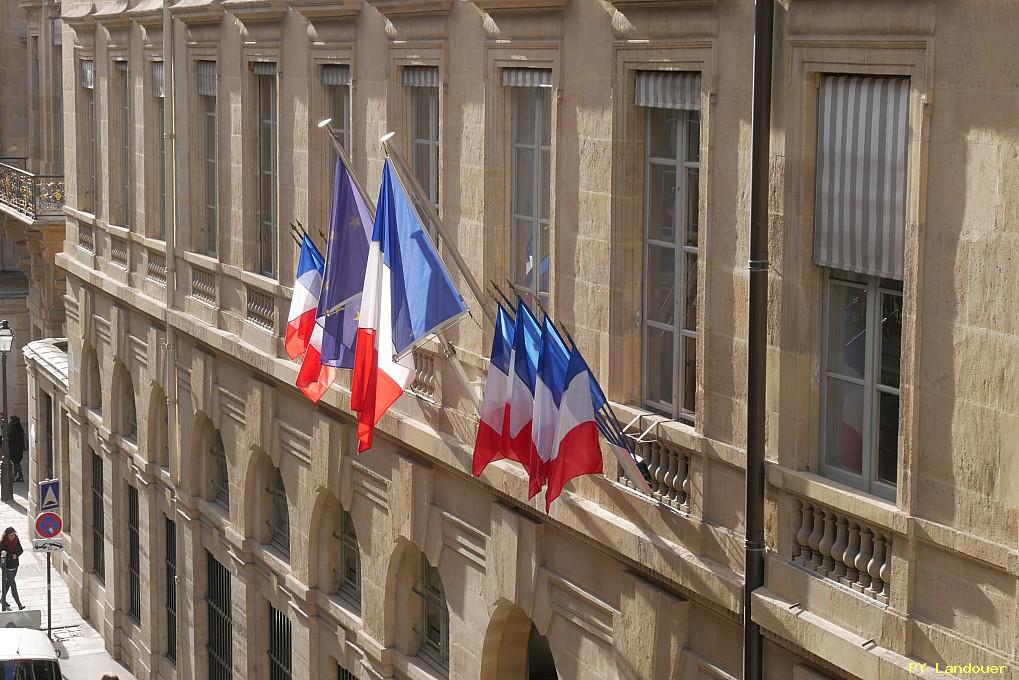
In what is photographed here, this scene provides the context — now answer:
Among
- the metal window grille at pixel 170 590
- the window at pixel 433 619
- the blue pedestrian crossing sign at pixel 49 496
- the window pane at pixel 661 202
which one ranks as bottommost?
the metal window grille at pixel 170 590

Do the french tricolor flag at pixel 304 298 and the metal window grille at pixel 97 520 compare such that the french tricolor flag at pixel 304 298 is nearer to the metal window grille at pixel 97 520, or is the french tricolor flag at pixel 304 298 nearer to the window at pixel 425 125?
the window at pixel 425 125

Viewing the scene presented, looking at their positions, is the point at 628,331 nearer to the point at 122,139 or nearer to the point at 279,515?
the point at 279,515

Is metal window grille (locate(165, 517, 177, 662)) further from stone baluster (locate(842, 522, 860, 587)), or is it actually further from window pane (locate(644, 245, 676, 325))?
stone baluster (locate(842, 522, 860, 587))

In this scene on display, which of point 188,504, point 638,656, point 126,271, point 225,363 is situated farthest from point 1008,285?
point 126,271

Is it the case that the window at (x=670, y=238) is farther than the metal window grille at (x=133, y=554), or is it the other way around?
the metal window grille at (x=133, y=554)

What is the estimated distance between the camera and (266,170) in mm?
20594

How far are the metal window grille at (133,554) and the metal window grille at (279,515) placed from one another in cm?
652

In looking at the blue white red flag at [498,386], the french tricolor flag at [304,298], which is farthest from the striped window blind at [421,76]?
the blue white red flag at [498,386]

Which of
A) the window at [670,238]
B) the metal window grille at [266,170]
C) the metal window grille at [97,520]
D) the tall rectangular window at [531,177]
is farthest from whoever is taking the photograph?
the metal window grille at [97,520]

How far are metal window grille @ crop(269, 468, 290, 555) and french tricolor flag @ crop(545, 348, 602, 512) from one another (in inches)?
378

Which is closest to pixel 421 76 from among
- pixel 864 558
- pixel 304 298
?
pixel 304 298

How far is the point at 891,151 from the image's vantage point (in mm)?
9992

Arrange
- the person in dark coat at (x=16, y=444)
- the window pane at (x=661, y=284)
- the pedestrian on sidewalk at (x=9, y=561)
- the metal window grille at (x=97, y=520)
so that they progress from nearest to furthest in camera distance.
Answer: the window pane at (x=661, y=284) < the metal window grille at (x=97, y=520) < the pedestrian on sidewalk at (x=9, y=561) < the person in dark coat at (x=16, y=444)

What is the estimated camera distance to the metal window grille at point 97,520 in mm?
30250
